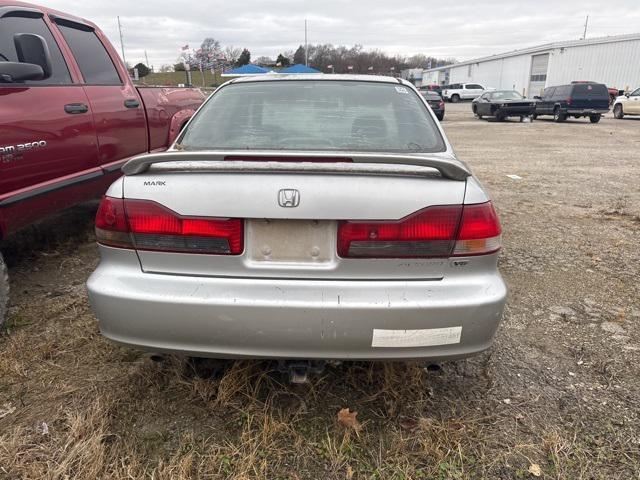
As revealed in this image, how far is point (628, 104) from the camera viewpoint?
23188 millimetres

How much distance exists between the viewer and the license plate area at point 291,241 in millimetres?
1896

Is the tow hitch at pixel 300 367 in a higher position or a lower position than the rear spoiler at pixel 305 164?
lower

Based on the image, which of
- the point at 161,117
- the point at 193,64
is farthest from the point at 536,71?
the point at 161,117

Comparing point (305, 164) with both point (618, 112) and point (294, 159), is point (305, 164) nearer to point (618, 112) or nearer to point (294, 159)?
point (294, 159)

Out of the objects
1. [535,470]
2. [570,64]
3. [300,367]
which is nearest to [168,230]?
[300,367]

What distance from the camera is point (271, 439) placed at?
6.88 ft

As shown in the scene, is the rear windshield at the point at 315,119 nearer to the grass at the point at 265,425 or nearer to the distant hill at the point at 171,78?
the grass at the point at 265,425

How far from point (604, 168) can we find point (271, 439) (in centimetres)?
943

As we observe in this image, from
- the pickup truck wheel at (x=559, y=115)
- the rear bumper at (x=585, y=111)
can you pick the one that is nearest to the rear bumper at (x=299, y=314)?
the rear bumper at (x=585, y=111)

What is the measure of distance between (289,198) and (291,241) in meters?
0.18

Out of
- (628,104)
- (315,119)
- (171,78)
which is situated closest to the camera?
(315,119)

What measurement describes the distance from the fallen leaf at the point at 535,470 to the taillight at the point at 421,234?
91 centimetres

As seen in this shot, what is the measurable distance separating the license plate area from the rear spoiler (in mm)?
214

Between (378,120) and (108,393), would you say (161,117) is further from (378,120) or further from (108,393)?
(108,393)
